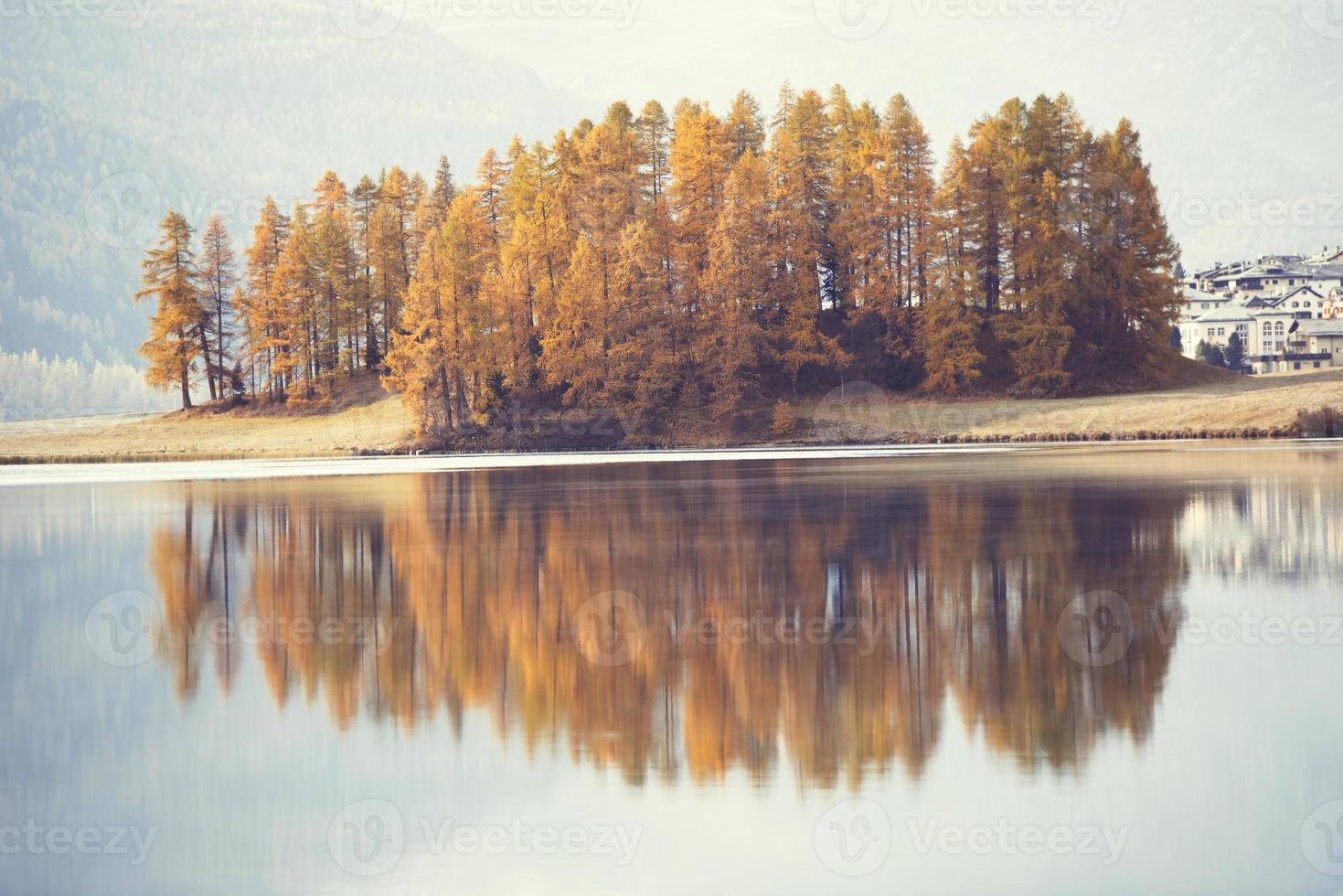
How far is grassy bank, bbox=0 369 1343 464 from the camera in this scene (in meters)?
67.5

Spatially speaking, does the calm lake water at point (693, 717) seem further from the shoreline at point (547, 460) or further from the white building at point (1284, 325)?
the white building at point (1284, 325)

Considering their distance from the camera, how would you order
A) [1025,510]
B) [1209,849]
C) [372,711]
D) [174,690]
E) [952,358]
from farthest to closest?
[952,358], [1025,510], [174,690], [372,711], [1209,849]

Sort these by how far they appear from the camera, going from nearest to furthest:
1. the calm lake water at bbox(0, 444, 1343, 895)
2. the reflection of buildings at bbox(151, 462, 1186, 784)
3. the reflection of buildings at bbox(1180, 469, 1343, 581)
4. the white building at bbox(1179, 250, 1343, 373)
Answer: the calm lake water at bbox(0, 444, 1343, 895) < the reflection of buildings at bbox(151, 462, 1186, 784) < the reflection of buildings at bbox(1180, 469, 1343, 581) < the white building at bbox(1179, 250, 1343, 373)

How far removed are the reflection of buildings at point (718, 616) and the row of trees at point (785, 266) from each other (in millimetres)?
47948

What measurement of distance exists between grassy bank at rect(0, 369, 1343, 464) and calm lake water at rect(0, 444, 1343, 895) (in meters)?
44.5

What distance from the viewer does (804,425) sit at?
78.5 meters

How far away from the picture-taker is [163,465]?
244 ft

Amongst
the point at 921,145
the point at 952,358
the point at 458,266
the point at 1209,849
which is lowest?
the point at 1209,849

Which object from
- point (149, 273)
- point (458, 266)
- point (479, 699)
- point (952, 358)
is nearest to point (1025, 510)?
point (479, 699)

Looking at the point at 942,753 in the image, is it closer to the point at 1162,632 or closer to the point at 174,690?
the point at 1162,632

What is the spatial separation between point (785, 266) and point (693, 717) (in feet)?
249

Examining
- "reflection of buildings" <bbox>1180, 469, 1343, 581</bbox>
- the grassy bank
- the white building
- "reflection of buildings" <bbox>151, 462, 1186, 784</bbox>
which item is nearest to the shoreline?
the grassy bank

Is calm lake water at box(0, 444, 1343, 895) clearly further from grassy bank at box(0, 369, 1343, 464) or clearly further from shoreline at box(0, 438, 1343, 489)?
grassy bank at box(0, 369, 1343, 464)

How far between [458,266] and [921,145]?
1148 inches
